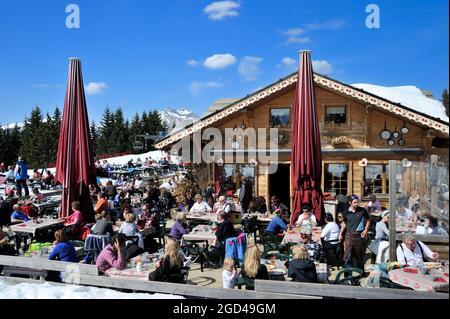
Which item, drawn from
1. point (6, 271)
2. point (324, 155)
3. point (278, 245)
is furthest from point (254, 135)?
point (6, 271)

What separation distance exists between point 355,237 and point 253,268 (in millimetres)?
2684

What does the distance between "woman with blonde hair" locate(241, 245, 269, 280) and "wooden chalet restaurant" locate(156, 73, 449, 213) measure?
7403 mm

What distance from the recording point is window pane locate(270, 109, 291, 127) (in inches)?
593

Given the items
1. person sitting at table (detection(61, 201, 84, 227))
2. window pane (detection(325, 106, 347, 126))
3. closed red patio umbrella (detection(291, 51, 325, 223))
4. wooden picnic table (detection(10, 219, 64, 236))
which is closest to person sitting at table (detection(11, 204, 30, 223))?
wooden picnic table (detection(10, 219, 64, 236))

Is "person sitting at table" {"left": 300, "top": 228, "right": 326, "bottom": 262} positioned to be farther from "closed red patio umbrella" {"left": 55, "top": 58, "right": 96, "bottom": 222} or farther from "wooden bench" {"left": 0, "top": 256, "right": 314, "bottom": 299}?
"closed red patio umbrella" {"left": 55, "top": 58, "right": 96, "bottom": 222}

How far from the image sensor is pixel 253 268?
593 cm

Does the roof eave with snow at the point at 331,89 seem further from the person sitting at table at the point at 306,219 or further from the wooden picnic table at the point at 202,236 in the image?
the wooden picnic table at the point at 202,236

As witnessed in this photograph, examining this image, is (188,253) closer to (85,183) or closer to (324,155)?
(85,183)

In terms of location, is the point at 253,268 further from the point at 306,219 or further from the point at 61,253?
the point at 306,219

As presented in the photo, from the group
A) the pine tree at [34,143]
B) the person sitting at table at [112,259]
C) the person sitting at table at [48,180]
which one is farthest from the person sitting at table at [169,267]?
the pine tree at [34,143]

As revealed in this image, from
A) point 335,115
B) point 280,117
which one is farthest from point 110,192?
point 335,115

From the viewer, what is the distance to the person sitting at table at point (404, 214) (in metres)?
7.64
